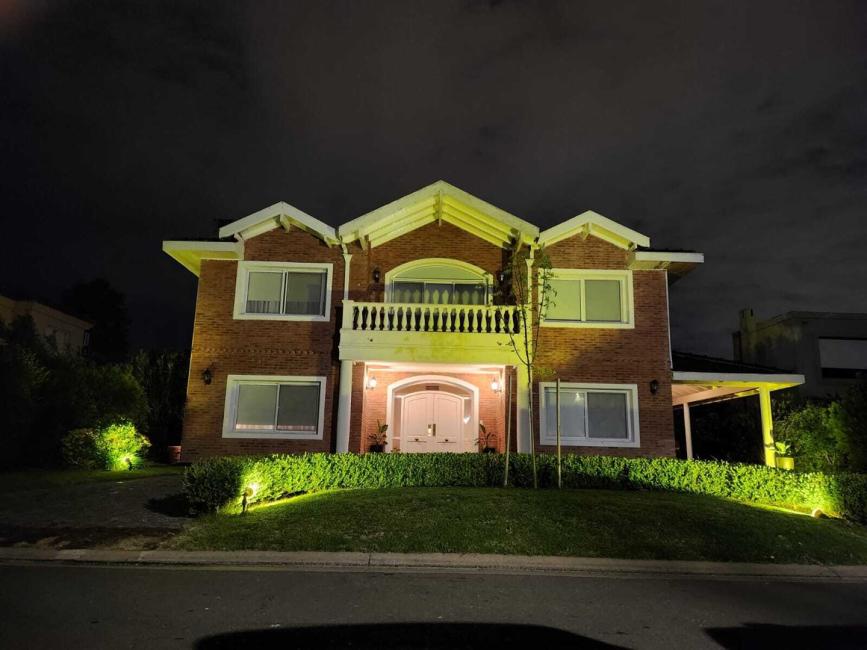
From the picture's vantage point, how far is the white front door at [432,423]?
17.0 metres

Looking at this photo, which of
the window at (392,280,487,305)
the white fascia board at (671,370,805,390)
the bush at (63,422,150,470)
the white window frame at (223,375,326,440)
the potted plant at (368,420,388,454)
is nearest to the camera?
the bush at (63,422,150,470)

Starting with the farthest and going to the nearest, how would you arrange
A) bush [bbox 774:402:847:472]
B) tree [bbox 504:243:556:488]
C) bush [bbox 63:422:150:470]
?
bush [bbox 63:422:150:470]
tree [bbox 504:243:556:488]
bush [bbox 774:402:847:472]

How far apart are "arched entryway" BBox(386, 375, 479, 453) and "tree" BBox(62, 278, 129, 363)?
45486 millimetres

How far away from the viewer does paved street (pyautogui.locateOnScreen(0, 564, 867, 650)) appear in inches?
195

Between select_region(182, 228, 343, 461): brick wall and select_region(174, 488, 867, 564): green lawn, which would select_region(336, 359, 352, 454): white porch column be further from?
select_region(174, 488, 867, 564): green lawn

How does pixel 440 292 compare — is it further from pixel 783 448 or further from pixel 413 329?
pixel 783 448

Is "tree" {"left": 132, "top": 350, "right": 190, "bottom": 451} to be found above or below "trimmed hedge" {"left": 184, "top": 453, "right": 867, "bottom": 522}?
above

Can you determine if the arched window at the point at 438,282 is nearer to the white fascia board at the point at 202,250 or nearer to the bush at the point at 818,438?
the white fascia board at the point at 202,250

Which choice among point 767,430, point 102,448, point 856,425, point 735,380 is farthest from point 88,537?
point 767,430

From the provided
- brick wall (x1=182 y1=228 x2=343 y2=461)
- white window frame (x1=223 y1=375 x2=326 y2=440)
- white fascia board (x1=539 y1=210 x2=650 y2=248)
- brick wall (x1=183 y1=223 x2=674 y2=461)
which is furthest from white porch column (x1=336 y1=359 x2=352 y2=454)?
white fascia board (x1=539 y1=210 x2=650 y2=248)

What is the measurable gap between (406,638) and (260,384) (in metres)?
11.7

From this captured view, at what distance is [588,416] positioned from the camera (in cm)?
1561

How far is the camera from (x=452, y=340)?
49.9 ft

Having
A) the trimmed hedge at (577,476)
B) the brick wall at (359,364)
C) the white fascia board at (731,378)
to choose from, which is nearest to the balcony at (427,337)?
the brick wall at (359,364)
